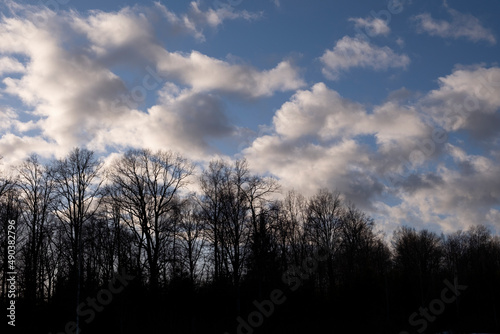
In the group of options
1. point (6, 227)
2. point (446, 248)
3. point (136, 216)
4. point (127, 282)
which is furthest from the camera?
point (446, 248)

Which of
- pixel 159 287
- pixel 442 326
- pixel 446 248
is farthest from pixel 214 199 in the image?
pixel 446 248

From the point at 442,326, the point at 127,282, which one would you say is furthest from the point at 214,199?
the point at 442,326

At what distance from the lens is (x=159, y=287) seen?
2600cm

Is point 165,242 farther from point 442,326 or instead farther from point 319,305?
point 442,326

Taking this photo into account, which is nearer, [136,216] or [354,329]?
[354,329]

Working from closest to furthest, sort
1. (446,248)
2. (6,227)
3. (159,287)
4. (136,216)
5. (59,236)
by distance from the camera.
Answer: (159,287) → (6,227) → (136,216) → (59,236) → (446,248)

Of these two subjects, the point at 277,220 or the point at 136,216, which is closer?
the point at 136,216

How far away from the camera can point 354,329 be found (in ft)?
79.7

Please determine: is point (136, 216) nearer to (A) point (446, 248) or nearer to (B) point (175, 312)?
(B) point (175, 312)

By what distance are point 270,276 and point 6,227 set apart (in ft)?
59.9

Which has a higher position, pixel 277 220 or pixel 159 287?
pixel 277 220

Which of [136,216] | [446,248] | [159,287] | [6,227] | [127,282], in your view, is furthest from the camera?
[446,248]

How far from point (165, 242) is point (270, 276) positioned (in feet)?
28.1

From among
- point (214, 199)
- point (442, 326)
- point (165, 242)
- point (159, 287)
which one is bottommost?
point (442, 326)
